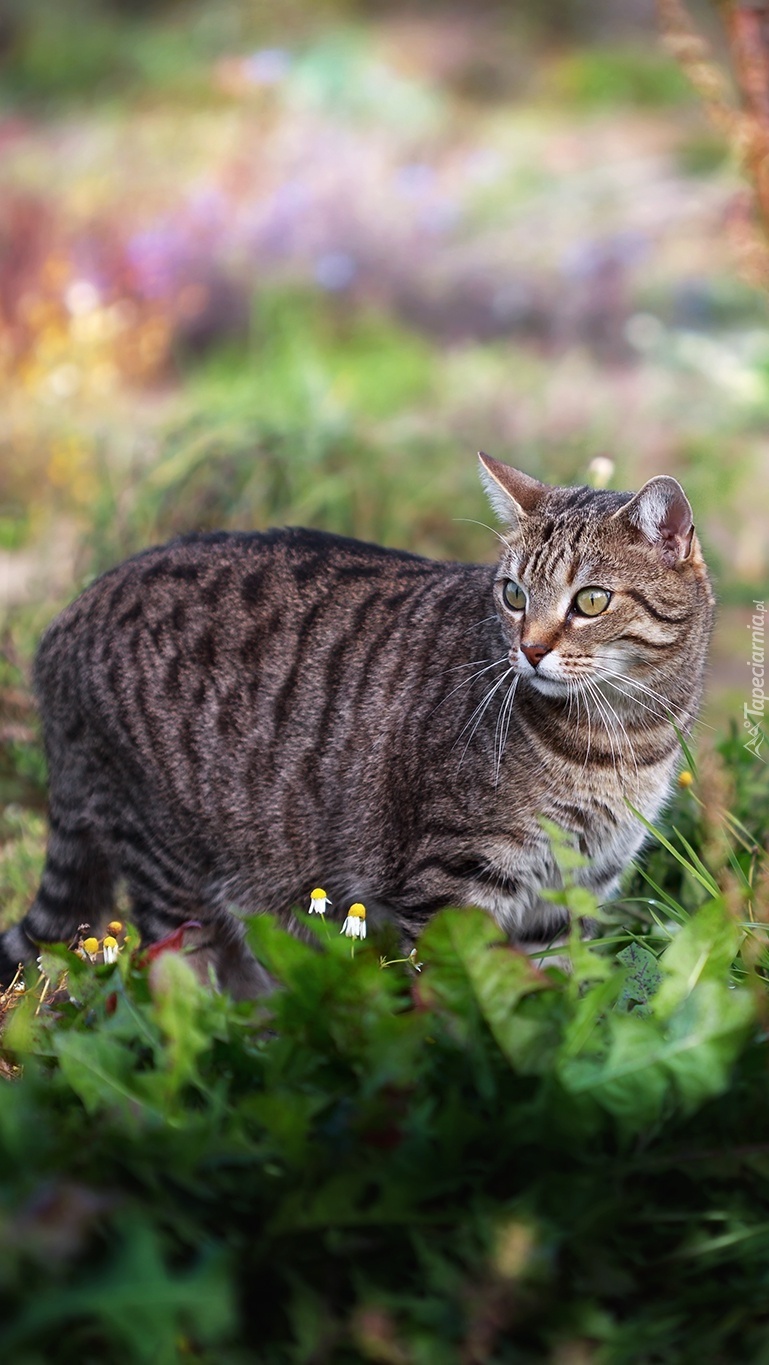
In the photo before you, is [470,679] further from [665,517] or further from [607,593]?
[665,517]

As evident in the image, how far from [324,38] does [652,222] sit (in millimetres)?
3720

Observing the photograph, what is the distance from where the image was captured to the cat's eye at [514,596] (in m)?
2.45

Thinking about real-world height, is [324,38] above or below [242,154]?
above

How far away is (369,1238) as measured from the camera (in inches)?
50.8

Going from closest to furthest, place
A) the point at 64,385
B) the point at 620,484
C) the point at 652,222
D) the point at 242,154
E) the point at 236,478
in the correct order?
the point at 620,484, the point at 236,478, the point at 64,385, the point at 652,222, the point at 242,154

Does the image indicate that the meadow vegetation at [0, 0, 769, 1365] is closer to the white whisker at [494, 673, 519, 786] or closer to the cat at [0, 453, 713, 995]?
the cat at [0, 453, 713, 995]

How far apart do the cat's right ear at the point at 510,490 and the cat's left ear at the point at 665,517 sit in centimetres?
23

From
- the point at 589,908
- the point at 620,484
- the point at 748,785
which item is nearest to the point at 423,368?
the point at 620,484

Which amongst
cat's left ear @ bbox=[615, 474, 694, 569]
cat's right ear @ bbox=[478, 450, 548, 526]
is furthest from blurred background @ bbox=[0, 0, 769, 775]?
cat's left ear @ bbox=[615, 474, 694, 569]

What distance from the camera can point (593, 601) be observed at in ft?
7.77

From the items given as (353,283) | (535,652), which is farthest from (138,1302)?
(353,283)

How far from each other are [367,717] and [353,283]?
258 inches

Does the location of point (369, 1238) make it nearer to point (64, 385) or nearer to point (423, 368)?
point (64, 385)

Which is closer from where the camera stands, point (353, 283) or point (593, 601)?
point (593, 601)
